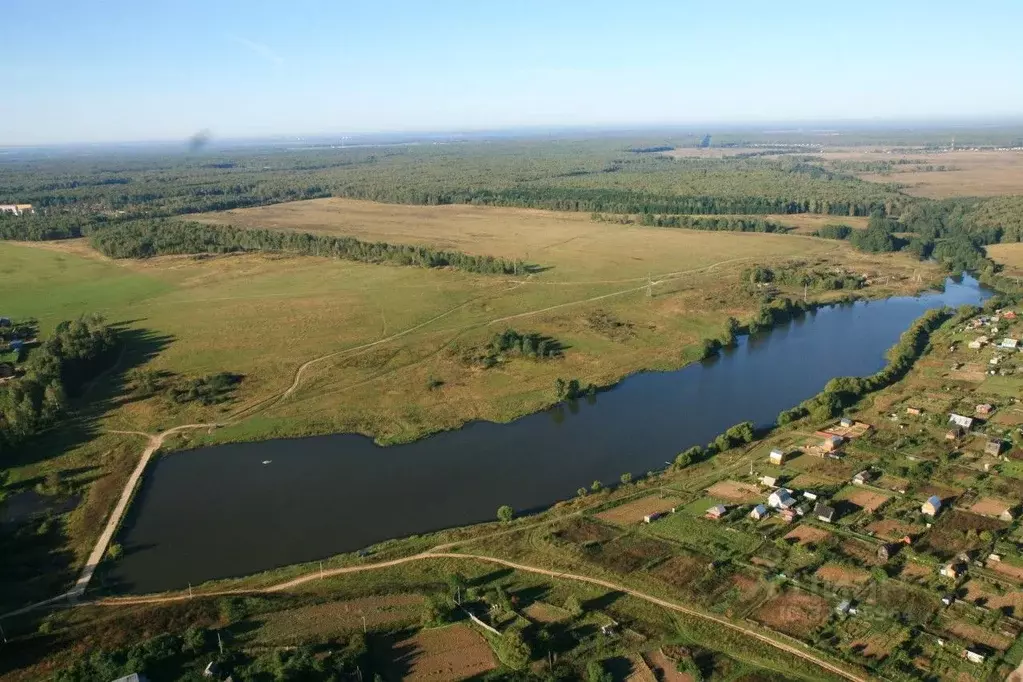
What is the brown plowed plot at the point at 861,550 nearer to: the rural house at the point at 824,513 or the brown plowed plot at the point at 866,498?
the rural house at the point at 824,513

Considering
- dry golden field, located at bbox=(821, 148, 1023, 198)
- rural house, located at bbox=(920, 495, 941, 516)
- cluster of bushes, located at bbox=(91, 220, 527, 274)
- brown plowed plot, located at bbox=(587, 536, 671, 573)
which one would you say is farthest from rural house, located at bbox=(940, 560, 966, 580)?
dry golden field, located at bbox=(821, 148, 1023, 198)

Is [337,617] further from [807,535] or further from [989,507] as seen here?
[989,507]

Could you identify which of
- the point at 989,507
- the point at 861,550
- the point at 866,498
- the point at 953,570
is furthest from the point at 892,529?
the point at 989,507

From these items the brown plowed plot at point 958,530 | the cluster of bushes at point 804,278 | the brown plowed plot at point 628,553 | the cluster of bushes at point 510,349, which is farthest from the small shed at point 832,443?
the cluster of bushes at point 804,278

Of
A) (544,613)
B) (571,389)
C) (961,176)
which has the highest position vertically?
(961,176)

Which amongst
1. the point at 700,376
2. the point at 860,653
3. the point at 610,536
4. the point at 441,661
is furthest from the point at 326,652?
the point at 700,376

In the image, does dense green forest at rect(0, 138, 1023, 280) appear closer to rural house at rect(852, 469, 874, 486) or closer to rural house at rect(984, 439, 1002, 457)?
rural house at rect(852, 469, 874, 486)

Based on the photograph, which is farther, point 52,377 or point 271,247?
point 271,247

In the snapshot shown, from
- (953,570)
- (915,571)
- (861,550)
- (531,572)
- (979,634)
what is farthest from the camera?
(861,550)
